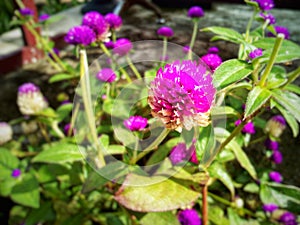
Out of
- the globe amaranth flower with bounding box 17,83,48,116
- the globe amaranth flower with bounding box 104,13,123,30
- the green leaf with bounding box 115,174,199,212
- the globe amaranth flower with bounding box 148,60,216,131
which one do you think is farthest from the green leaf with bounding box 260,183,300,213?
the globe amaranth flower with bounding box 17,83,48,116

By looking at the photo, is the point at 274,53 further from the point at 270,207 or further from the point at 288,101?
the point at 270,207

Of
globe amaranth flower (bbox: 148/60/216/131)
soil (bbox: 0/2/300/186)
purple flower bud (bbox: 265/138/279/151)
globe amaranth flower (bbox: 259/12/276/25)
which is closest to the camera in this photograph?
globe amaranth flower (bbox: 148/60/216/131)

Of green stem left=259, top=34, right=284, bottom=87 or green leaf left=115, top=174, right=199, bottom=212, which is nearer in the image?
green stem left=259, top=34, right=284, bottom=87

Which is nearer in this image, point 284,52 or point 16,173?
point 284,52

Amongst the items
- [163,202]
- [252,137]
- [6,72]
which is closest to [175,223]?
[163,202]

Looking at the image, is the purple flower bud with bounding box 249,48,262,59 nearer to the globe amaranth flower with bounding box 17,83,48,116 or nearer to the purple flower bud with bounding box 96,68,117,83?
the purple flower bud with bounding box 96,68,117,83

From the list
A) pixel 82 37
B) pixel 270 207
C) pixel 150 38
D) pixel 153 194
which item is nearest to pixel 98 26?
pixel 82 37
